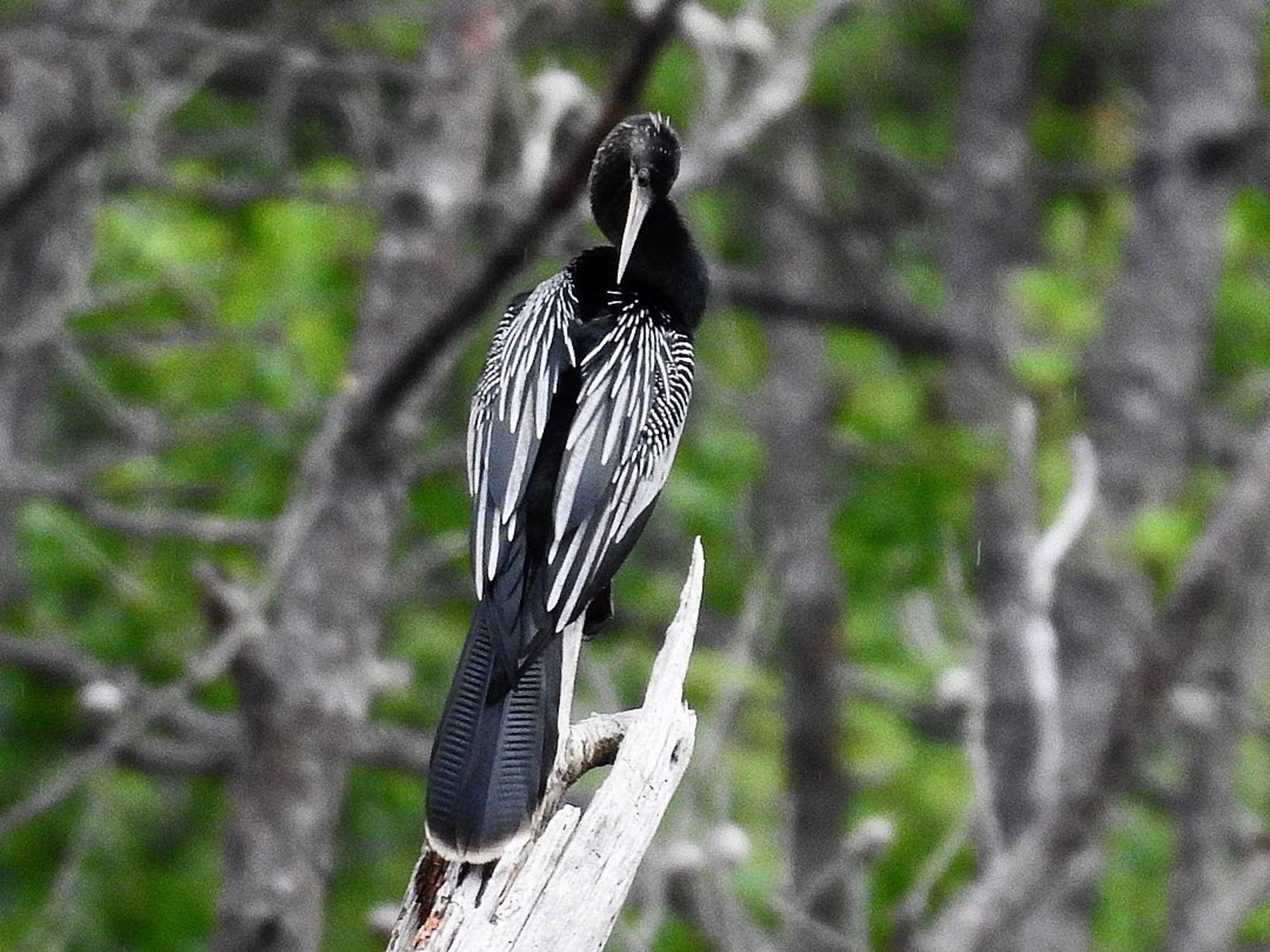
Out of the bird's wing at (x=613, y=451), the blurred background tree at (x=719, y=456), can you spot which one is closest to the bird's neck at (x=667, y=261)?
the bird's wing at (x=613, y=451)

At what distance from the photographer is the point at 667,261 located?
213 inches

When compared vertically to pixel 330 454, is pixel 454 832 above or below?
below

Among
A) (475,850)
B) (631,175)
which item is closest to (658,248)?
(631,175)

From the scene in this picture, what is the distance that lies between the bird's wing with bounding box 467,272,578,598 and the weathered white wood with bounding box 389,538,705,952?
1.80 feet

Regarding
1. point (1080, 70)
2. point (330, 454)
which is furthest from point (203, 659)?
point (1080, 70)

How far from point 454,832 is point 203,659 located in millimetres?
1892

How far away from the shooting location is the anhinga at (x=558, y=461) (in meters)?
4.18

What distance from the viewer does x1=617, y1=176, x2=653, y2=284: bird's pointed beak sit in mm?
5066

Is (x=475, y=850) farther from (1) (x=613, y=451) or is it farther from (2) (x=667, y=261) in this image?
(2) (x=667, y=261)

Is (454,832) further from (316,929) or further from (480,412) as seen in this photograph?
(316,929)

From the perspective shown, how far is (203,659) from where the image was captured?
18.8ft

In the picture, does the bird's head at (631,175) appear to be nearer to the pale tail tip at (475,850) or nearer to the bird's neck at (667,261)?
the bird's neck at (667,261)

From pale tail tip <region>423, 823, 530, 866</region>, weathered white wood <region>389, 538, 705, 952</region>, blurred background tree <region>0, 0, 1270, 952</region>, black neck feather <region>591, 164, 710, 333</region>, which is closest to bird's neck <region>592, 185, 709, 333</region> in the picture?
black neck feather <region>591, 164, 710, 333</region>

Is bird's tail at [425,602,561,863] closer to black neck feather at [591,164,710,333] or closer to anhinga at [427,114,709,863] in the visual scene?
anhinga at [427,114,709,863]
